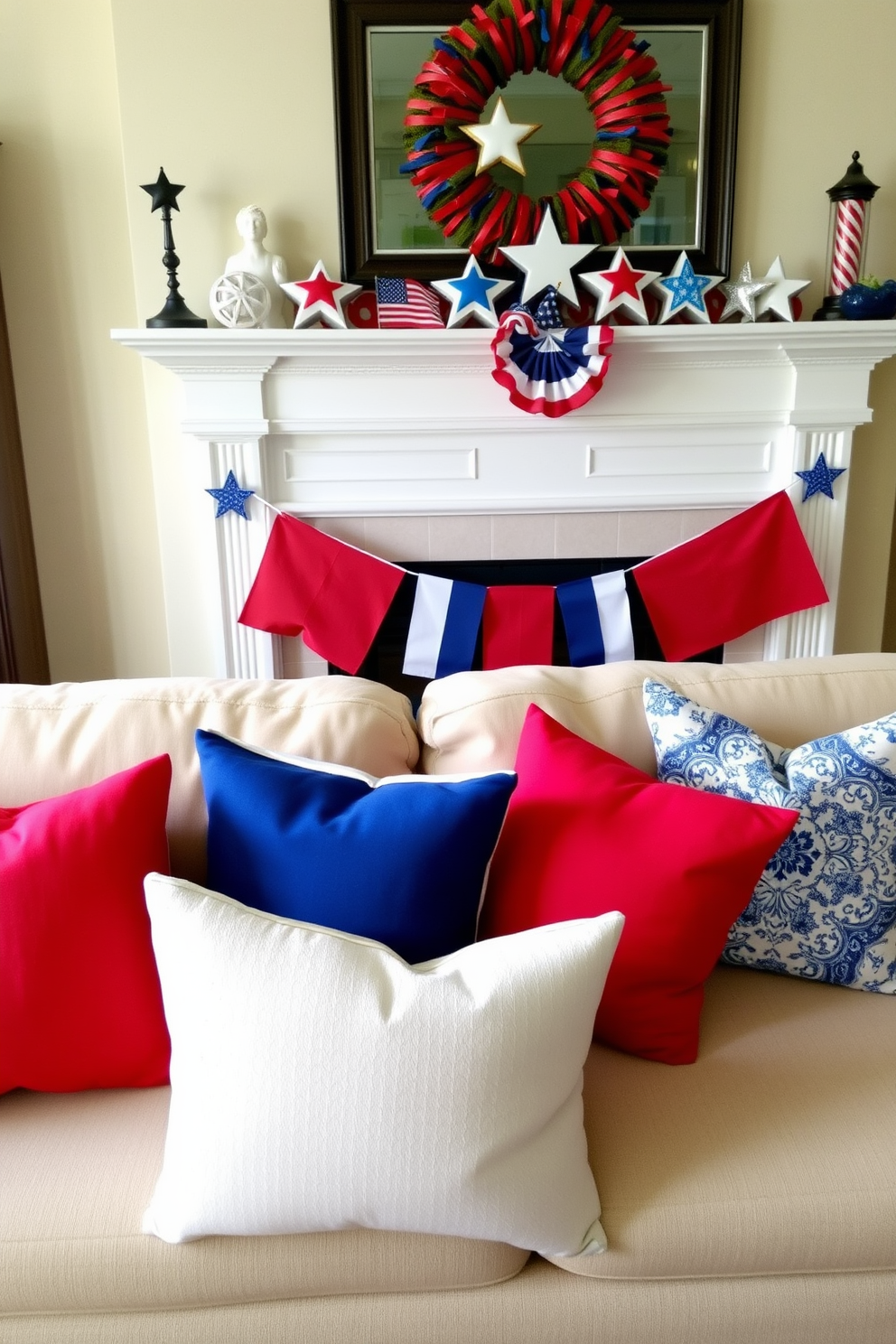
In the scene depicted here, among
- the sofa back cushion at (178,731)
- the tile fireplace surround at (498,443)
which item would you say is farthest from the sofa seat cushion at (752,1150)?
the tile fireplace surround at (498,443)

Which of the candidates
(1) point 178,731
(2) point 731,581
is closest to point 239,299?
(1) point 178,731

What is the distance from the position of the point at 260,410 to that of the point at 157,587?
662 mm

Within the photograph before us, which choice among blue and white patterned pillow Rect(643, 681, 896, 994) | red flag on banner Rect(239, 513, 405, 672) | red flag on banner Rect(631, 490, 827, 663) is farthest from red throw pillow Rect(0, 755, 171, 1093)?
red flag on banner Rect(631, 490, 827, 663)

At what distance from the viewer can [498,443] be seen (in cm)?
228

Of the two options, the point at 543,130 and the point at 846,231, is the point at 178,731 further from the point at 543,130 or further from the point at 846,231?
the point at 846,231

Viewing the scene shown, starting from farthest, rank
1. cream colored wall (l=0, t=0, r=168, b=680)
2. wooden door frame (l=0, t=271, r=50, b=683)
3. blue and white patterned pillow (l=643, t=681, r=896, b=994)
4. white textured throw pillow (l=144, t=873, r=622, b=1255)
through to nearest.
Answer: wooden door frame (l=0, t=271, r=50, b=683) → cream colored wall (l=0, t=0, r=168, b=680) → blue and white patterned pillow (l=643, t=681, r=896, b=994) → white textured throw pillow (l=144, t=873, r=622, b=1255)

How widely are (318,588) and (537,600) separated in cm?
57

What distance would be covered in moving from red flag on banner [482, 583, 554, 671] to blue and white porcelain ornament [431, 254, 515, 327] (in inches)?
26.5

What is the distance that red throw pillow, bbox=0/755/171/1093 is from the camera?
94 centimetres

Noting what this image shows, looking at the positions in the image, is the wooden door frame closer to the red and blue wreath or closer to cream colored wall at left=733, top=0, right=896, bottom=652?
the red and blue wreath

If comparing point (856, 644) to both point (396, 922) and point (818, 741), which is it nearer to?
point (818, 741)

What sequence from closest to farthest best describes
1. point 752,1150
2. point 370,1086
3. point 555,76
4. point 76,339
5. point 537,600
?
point 370,1086
point 752,1150
point 555,76
point 537,600
point 76,339

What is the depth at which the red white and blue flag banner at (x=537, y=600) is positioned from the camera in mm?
2230

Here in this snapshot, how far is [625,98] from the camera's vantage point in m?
2.02
